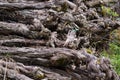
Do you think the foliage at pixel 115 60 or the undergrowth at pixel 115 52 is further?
the undergrowth at pixel 115 52

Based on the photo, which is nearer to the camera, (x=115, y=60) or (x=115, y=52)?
(x=115, y=60)

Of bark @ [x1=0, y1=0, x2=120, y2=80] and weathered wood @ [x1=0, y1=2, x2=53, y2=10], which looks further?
weathered wood @ [x1=0, y1=2, x2=53, y2=10]

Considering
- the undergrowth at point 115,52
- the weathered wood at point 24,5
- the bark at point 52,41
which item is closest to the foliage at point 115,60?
the undergrowth at point 115,52

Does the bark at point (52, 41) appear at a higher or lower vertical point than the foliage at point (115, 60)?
higher

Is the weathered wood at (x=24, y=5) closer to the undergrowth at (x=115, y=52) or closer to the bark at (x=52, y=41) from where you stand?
the bark at (x=52, y=41)

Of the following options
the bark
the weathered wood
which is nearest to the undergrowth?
the bark

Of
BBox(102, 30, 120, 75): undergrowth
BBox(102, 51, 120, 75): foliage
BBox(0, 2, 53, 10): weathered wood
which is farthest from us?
BBox(102, 30, 120, 75): undergrowth

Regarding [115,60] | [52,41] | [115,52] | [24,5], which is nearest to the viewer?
[52,41]

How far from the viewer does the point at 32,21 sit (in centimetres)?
655

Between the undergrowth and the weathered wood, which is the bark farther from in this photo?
the undergrowth

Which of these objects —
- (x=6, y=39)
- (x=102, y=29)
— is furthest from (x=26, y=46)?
(x=102, y=29)

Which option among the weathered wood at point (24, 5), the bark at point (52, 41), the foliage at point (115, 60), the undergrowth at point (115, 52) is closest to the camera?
the bark at point (52, 41)

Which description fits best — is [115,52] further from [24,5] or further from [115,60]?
[24,5]

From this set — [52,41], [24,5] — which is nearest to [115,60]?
[52,41]
